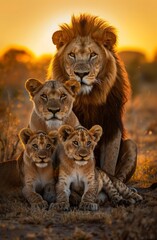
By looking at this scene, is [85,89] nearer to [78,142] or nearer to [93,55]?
[93,55]

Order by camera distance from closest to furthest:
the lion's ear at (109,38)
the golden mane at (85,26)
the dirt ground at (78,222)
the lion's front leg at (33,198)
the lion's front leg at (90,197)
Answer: the dirt ground at (78,222), the lion's front leg at (90,197), the lion's front leg at (33,198), the golden mane at (85,26), the lion's ear at (109,38)

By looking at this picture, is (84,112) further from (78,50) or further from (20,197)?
(20,197)

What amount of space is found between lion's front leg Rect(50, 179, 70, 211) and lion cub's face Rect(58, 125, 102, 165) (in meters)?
0.30

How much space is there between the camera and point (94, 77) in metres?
8.53

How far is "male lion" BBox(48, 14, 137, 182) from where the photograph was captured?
8.69m

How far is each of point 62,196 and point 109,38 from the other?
2.46m

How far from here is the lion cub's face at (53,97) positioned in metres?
7.56

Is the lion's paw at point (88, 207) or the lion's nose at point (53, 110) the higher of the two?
the lion's nose at point (53, 110)

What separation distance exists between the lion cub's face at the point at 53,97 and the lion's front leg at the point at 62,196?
69 centimetres

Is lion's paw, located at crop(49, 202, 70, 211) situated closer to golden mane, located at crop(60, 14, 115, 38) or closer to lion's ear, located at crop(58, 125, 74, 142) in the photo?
lion's ear, located at crop(58, 125, 74, 142)

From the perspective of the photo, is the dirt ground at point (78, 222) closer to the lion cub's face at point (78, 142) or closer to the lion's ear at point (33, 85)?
the lion cub's face at point (78, 142)

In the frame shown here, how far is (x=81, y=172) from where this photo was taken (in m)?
7.40

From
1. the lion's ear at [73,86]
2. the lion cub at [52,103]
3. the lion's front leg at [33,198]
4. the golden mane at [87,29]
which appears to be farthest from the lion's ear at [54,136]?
the golden mane at [87,29]

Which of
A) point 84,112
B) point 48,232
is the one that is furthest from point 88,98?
point 48,232
